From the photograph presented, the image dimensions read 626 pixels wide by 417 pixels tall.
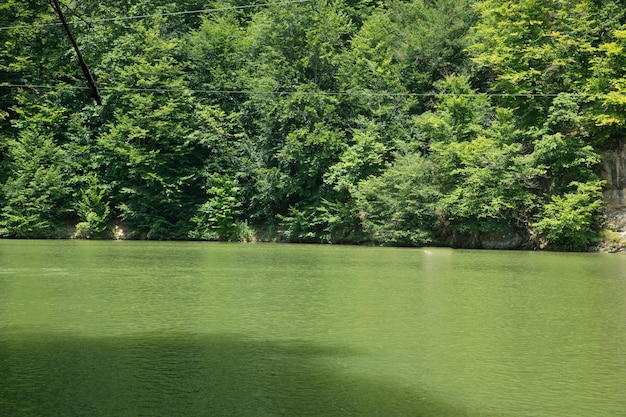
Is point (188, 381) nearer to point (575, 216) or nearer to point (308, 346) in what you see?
point (308, 346)

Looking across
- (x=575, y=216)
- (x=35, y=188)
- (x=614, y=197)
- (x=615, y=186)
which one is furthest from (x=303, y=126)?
(x=614, y=197)

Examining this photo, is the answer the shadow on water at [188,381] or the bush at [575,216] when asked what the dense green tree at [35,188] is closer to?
the bush at [575,216]

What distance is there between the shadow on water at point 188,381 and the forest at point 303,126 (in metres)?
23.7

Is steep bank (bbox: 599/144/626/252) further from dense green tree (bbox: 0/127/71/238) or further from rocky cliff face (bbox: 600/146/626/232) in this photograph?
dense green tree (bbox: 0/127/71/238)

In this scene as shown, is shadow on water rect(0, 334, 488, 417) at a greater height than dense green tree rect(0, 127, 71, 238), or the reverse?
dense green tree rect(0, 127, 71, 238)

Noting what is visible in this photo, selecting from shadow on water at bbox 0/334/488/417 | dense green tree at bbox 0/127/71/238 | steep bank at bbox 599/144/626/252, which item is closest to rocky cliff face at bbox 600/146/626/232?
steep bank at bbox 599/144/626/252

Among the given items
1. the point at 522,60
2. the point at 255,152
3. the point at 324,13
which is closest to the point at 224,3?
the point at 324,13

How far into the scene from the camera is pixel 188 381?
21.3ft

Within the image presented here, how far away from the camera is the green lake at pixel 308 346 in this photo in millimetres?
5898

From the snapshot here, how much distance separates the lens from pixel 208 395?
6.01 meters

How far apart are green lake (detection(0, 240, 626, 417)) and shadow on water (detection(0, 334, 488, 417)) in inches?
0.8

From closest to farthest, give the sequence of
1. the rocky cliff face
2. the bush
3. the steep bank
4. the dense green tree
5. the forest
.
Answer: the bush
the steep bank
the rocky cliff face
the forest
the dense green tree

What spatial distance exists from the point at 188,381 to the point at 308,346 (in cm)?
214

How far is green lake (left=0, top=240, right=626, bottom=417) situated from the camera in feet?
19.4
